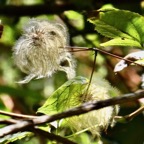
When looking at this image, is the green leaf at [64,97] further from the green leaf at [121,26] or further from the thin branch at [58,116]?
the thin branch at [58,116]

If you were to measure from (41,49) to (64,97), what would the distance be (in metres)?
0.08

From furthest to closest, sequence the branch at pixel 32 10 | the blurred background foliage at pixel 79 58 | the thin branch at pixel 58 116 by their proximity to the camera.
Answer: the branch at pixel 32 10
the blurred background foliage at pixel 79 58
the thin branch at pixel 58 116

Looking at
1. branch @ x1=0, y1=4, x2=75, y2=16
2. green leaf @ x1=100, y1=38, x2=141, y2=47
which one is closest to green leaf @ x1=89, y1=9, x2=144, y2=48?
green leaf @ x1=100, y1=38, x2=141, y2=47

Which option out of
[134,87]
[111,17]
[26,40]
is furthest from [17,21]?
[111,17]

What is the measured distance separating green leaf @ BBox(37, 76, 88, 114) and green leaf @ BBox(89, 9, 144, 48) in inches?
3.7

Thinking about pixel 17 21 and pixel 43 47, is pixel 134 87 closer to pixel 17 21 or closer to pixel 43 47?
pixel 17 21

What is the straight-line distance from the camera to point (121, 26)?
73 cm

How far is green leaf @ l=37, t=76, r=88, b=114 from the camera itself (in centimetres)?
76

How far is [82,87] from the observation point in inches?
30.9

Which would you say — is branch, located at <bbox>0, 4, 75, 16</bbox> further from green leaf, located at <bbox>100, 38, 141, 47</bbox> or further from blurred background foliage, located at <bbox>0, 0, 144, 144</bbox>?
green leaf, located at <bbox>100, 38, 141, 47</bbox>

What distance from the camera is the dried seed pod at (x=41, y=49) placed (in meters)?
0.79

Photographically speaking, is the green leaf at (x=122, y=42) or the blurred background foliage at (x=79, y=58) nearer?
the green leaf at (x=122, y=42)

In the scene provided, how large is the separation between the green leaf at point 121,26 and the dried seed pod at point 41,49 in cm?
8

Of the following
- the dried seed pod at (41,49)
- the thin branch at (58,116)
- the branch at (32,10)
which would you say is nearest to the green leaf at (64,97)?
the dried seed pod at (41,49)
